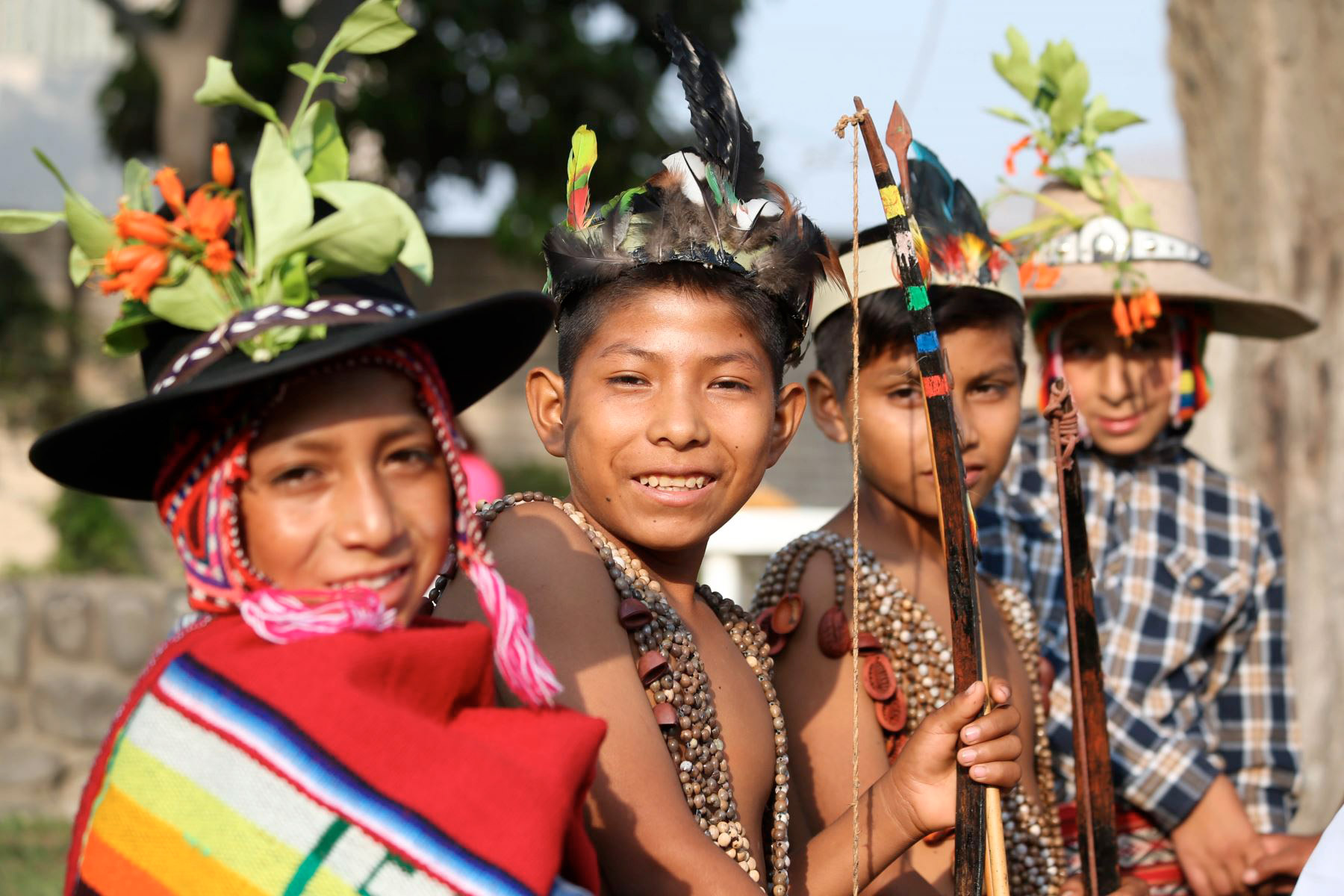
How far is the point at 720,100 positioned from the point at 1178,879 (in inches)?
88.2

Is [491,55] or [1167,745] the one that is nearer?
[1167,745]

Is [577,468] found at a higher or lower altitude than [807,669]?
higher

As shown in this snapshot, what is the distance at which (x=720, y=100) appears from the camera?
2.44 metres

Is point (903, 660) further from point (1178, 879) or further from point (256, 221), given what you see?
point (256, 221)

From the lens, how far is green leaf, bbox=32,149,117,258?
1732 millimetres

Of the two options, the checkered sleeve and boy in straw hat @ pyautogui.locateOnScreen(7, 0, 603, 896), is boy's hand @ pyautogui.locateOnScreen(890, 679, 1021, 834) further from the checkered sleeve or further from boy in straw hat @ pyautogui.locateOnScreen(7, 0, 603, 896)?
the checkered sleeve

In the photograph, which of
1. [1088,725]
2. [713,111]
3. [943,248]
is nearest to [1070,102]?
[943,248]

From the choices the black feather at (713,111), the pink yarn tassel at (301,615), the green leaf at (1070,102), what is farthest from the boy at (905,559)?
the pink yarn tassel at (301,615)

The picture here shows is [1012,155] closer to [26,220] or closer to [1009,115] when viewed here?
[1009,115]

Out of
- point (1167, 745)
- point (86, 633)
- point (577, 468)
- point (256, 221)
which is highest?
point (256, 221)

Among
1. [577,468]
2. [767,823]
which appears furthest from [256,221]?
[767,823]

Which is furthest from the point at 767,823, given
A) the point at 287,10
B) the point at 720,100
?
the point at 287,10

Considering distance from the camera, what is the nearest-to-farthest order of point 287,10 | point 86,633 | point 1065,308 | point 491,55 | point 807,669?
point 807,669, point 1065,308, point 86,633, point 491,55, point 287,10

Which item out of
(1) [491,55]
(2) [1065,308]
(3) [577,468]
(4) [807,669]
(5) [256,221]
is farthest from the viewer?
(1) [491,55]
